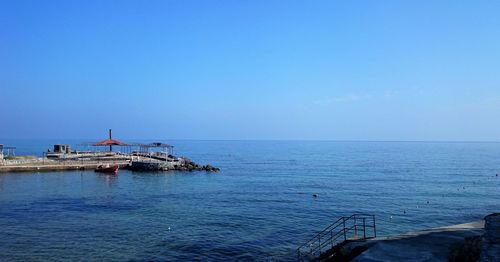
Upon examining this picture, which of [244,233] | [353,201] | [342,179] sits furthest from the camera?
[342,179]

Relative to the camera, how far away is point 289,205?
44438 mm

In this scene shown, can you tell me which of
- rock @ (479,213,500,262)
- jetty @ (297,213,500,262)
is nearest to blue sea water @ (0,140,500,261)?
jetty @ (297,213,500,262)

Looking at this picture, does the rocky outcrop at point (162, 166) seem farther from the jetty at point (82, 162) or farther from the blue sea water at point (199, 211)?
the blue sea water at point (199, 211)

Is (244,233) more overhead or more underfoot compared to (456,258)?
more underfoot

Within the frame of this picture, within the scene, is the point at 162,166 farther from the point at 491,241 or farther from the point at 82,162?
the point at 491,241

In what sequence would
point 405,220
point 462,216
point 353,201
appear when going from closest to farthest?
point 405,220
point 462,216
point 353,201

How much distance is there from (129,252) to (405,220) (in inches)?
915

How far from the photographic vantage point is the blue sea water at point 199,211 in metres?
26.8

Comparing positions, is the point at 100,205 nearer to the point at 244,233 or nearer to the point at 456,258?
the point at 244,233

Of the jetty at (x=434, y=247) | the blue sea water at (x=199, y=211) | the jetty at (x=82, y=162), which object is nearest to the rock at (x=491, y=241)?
the jetty at (x=434, y=247)

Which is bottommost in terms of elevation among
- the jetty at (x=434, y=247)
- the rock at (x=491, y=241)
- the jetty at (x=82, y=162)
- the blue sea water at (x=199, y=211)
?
the blue sea water at (x=199, y=211)

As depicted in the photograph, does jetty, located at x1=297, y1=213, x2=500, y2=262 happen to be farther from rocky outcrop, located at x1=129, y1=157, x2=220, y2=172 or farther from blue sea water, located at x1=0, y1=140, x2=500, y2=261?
rocky outcrop, located at x1=129, y1=157, x2=220, y2=172

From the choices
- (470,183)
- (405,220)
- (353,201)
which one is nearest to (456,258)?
(405,220)

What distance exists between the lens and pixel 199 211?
3984 centimetres
